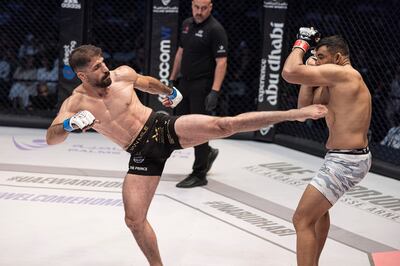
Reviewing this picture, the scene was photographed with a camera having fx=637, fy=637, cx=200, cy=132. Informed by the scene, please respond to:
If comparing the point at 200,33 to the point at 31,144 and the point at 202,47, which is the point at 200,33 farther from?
the point at 31,144

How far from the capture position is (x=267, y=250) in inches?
138

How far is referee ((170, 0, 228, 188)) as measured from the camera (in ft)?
15.4

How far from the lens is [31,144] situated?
6.06 m

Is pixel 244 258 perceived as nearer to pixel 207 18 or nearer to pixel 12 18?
pixel 207 18

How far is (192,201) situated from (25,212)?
111 cm

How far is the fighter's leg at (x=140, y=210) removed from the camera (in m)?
2.91

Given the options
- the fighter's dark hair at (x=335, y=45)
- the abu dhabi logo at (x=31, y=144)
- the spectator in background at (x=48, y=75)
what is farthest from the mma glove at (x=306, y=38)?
the spectator in background at (x=48, y=75)

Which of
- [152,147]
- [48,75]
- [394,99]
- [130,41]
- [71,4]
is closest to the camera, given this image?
[152,147]

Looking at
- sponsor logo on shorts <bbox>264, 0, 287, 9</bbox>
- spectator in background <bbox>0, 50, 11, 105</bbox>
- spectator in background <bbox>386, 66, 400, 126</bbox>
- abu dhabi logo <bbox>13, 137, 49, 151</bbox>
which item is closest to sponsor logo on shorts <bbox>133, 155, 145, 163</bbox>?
abu dhabi logo <bbox>13, 137, 49, 151</bbox>

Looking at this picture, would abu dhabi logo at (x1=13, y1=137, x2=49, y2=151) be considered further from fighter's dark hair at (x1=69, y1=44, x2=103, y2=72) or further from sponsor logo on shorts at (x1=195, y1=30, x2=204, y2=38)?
fighter's dark hair at (x1=69, y1=44, x2=103, y2=72)

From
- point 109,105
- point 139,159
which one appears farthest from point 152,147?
point 109,105

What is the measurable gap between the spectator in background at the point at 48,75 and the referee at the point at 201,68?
259 cm

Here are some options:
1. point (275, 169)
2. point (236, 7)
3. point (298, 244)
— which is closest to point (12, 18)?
point (236, 7)

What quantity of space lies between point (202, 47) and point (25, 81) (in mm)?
3003
